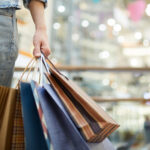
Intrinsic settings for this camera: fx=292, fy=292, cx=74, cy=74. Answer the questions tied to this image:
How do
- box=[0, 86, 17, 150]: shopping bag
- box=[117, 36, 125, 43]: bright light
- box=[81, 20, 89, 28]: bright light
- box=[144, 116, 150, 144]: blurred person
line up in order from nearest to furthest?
box=[0, 86, 17, 150]: shopping bag
box=[144, 116, 150, 144]: blurred person
box=[81, 20, 89, 28]: bright light
box=[117, 36, 125, 43]: bright light

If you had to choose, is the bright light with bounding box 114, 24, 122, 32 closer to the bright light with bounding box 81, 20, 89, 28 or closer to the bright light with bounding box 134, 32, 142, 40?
the bright light with bounding box 134, 32, 142, 40

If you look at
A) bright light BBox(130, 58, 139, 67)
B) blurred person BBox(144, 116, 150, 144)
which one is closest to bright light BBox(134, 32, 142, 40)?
bright light BBox(130, 58, 139, 67)

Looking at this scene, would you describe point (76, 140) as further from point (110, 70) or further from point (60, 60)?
point (60, 60)

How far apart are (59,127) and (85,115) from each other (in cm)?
5

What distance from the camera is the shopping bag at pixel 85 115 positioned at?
0.54m

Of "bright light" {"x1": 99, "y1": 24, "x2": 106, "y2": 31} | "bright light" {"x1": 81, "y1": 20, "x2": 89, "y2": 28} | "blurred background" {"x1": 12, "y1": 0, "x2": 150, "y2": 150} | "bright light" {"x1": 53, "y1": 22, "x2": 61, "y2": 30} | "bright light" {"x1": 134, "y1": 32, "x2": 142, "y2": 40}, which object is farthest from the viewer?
"bright light" {"x1": 134, "y1": 32, "x2": 142, "y2": 40}

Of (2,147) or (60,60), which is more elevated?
(2,147)

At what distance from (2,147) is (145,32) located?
867cm

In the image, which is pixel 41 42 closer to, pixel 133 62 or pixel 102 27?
pixel 102 27

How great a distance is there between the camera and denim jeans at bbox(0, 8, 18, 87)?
0.76m

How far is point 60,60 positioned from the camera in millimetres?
5023

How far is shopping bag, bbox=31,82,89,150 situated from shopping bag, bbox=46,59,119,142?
14mm

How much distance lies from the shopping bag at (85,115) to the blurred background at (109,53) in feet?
3.44

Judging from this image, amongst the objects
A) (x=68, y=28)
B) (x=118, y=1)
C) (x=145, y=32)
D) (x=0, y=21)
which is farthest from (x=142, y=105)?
(x=145, y=32)
